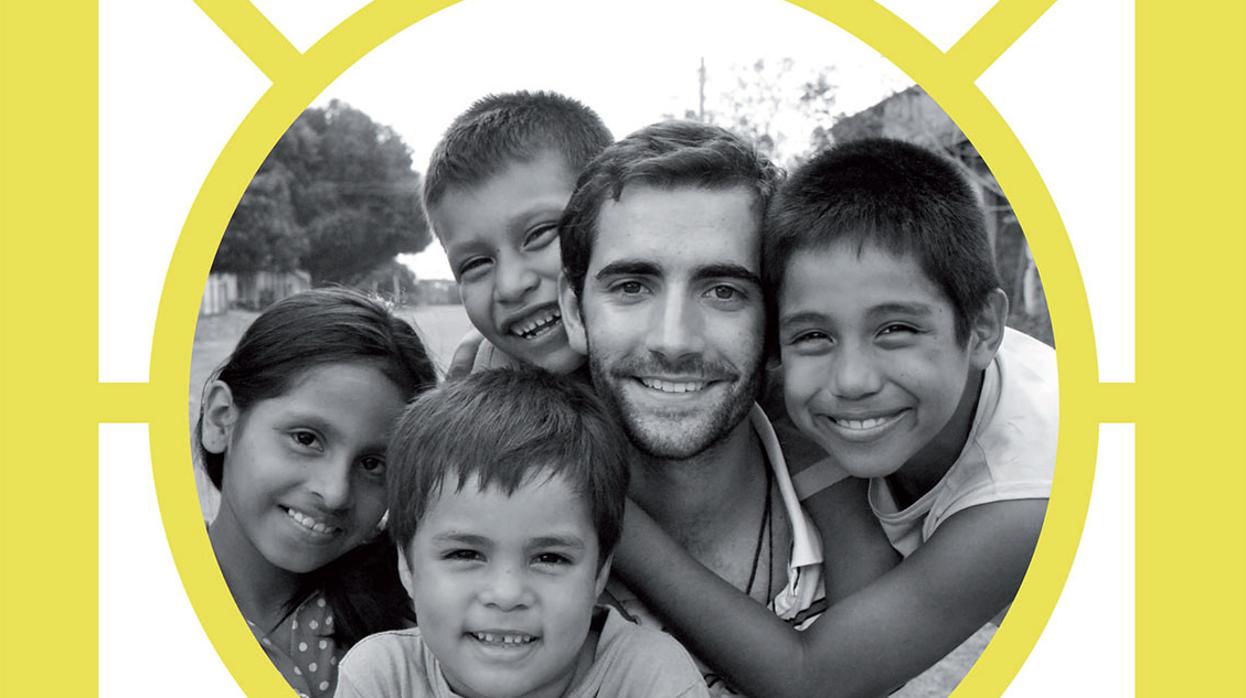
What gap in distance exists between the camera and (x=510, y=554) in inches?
75.0

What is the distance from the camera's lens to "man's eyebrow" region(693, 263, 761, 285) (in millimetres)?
2133

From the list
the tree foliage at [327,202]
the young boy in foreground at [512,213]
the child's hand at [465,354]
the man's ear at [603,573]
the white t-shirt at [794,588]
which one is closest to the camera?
the man's ear at [603,573]

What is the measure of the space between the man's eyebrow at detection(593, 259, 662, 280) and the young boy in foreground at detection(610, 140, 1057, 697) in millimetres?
230

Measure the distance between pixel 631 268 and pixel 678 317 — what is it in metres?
Result: 0.15

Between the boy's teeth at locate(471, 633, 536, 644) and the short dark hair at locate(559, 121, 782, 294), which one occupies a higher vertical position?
the short dark hair at locate(559, 121, 782, 294)

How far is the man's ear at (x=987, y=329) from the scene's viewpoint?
2.24 m

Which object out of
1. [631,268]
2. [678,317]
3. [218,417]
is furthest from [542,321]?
[218,417]

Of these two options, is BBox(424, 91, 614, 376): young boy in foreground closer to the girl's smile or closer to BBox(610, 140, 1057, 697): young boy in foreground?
the girl's smile

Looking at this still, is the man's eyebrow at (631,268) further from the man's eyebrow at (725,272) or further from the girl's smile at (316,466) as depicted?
the girl's smile at (316,466)

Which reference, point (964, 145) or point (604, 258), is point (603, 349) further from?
point (964, 145)

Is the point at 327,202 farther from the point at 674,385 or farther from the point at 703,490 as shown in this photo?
the point at 674,385

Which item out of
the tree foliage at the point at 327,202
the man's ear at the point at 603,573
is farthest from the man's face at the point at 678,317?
the tree foliage at the point at 327,202

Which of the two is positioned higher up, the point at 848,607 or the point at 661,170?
the point at 661,170

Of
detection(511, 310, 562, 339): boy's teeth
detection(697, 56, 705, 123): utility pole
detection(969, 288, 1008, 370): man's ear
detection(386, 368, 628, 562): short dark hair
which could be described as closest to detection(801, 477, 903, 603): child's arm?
detection(969, 288, 1008, 370): man's ear
